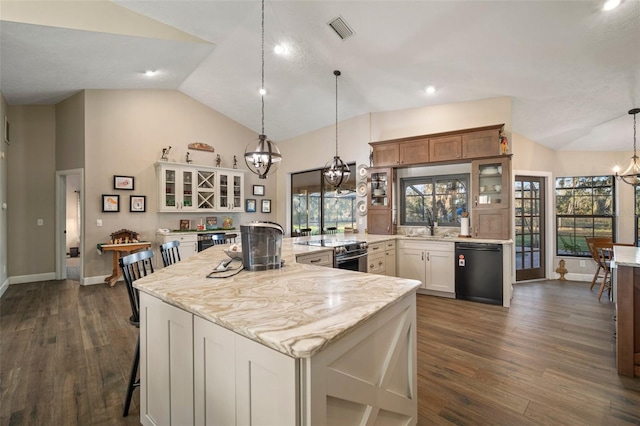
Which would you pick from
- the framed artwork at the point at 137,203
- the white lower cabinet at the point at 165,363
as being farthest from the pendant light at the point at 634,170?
the framed artwork at the point at 137,203

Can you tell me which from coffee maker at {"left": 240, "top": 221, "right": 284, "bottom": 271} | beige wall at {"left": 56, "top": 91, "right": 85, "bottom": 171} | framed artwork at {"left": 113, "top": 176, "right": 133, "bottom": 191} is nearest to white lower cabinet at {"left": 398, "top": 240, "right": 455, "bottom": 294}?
coffee maker at {"left": 240, "top": 221, "right": 284, "bottom": 271}

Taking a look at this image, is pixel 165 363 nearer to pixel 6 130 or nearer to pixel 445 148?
pixel 445 148

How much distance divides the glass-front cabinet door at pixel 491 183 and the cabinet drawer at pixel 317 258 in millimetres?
2546

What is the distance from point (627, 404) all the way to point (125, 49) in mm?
6426

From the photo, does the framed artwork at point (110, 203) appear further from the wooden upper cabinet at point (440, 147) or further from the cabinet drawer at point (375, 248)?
the wooden upper cabinet at point (440, 147)

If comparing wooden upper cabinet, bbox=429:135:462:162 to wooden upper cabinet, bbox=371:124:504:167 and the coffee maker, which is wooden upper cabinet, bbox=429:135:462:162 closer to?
wooden upper cabinet, bbox=371:124:504:167

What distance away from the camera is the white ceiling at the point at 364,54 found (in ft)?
9.97

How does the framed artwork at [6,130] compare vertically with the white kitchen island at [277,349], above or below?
above

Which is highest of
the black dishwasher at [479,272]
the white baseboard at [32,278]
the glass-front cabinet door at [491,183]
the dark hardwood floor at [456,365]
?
the glass-front cabinet door at [491,183]

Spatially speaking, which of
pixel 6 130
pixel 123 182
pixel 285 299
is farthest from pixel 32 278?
pixel 285 299

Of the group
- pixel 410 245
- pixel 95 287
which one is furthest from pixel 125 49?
pixel 410 245

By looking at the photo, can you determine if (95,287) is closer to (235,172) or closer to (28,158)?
(28,158)

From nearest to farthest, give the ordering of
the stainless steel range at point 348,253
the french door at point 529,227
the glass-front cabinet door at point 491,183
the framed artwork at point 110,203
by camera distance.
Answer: the stainless steel range at point 348,253 → the glass-front cabinet door at point 491,183 → the framed artwork at point 110,203 → the french door at point 529,227

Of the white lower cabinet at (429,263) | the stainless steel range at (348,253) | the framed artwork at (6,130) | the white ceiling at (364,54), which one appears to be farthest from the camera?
the framed artwork at (6,130)
